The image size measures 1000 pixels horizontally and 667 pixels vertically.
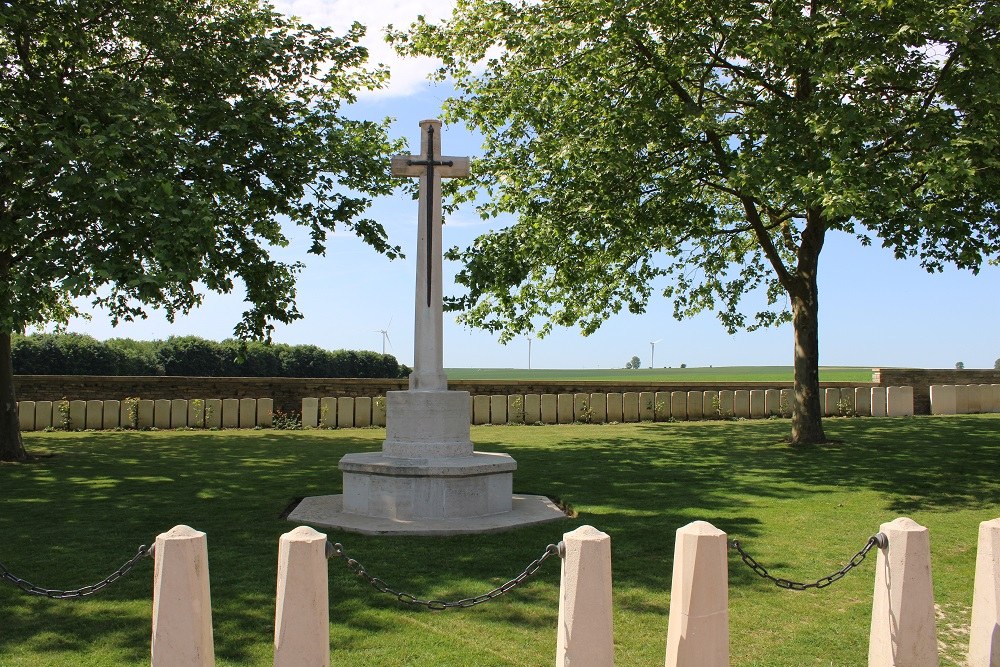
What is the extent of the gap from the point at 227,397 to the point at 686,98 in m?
13.9

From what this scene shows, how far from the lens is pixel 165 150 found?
39.7 ft

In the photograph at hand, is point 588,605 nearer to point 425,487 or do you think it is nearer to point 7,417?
point 425,487

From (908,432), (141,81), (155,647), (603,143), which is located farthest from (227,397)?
(155,647)

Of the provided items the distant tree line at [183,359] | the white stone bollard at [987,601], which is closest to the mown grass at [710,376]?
the distant tree line at [183,359]

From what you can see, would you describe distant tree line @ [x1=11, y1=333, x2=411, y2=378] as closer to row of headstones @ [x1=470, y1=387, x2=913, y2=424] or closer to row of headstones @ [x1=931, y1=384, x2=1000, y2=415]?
row of headstones @ [x1=470, y1=387, x2=913, y2=424]

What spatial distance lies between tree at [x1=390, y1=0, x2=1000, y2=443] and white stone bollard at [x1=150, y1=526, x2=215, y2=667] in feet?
31.9

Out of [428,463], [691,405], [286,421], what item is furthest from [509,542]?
[691,405]

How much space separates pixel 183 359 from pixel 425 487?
74.9 ft

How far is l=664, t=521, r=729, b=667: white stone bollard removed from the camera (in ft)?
13.4

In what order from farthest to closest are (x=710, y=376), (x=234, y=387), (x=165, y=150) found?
1. (x=710, y=376)
2. (x=234, y=387)
3. (x=165, y=150)

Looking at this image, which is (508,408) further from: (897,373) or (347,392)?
(897,373)

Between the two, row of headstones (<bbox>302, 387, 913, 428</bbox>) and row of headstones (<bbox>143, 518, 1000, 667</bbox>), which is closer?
row of headstones (<bbox>143, 518, 1000, 667</bbox>)

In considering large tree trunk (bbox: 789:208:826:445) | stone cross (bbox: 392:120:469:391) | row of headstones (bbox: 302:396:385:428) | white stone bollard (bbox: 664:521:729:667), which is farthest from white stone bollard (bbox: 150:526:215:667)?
row of headstones (bbox: 302:396:385:428)

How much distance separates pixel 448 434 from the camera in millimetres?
9367
